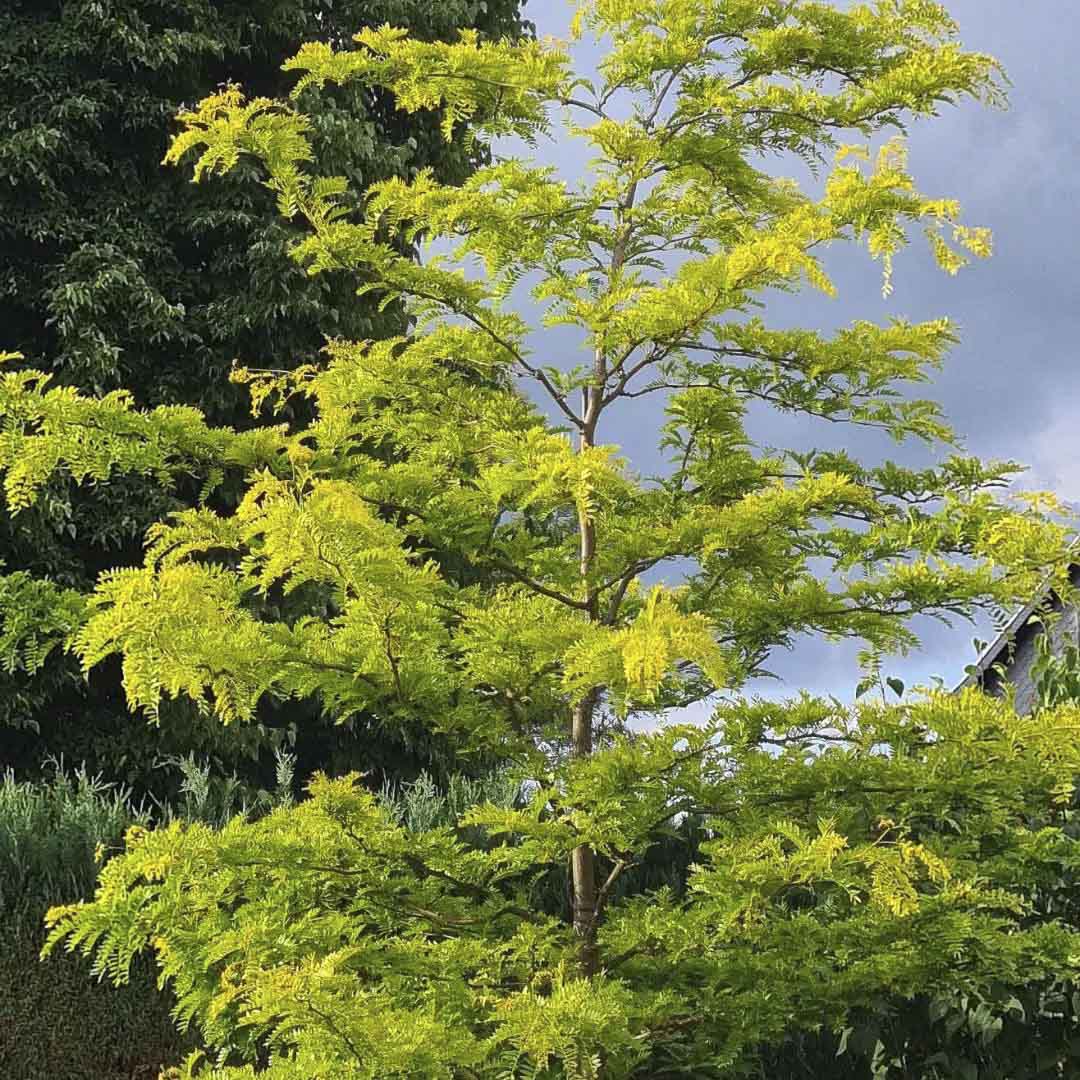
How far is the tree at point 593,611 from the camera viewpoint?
3014 mm

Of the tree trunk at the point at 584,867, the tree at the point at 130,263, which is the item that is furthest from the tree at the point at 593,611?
the tree at the point at 130,263

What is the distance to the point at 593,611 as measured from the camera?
156 inches

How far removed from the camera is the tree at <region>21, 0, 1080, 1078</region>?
301 cm

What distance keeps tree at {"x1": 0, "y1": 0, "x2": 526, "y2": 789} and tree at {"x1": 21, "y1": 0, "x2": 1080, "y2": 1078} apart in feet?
20.0

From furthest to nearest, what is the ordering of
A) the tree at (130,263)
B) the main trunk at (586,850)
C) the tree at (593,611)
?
the tree at (130,263)
the main trunk at (586,850)
the tree at (593,611)

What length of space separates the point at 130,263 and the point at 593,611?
8.18 m

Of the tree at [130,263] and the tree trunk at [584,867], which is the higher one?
the tree at [130,263]

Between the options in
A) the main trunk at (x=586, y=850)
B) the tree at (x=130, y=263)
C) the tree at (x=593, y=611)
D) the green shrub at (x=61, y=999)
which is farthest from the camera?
the tree at (x=130, y=263)

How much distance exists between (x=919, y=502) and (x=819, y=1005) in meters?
1.66

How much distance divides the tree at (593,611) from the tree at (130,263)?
20.0ft

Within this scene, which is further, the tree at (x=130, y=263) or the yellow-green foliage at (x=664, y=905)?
the tree at (x=130, y=263)

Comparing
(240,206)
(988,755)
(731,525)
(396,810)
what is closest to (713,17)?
(731,525)

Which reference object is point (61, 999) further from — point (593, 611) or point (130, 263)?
point (130, 263)

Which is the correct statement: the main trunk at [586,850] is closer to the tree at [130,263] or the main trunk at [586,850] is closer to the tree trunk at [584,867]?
the tree trunk at [584,867]
